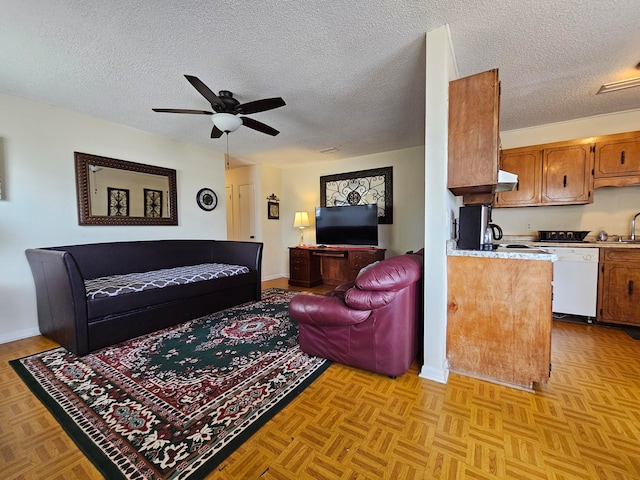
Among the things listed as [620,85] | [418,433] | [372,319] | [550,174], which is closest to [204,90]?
[372,319]

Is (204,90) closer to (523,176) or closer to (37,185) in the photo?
(37,185)

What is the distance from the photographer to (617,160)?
3.06m

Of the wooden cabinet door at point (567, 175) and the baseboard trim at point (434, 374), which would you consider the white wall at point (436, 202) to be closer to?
the baseboard trim at point (434, 374)

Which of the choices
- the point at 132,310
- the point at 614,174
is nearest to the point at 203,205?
the point at 132,310

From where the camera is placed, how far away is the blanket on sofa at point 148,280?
2527 millimetres

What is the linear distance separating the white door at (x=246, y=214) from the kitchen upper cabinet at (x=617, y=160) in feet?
17.6

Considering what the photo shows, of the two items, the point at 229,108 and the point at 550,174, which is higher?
the point at 229,108

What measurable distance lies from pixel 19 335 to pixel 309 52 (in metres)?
3.97

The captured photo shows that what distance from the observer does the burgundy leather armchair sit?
1845 millimetres

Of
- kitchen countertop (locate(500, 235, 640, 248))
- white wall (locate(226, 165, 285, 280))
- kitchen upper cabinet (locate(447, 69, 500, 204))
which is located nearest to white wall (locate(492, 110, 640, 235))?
kitchen countertop (locate(500, 235, 640, 248))

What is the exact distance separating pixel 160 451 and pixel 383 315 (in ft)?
4.75

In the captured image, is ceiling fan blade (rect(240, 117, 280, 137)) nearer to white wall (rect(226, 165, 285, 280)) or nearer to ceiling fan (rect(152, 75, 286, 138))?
ceiling fan (rect(152, 75, 286, 138))

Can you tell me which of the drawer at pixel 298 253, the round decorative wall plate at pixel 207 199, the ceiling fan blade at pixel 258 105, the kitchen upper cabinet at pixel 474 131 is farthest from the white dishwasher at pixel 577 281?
the round decorative wall plate at pixel 207 199

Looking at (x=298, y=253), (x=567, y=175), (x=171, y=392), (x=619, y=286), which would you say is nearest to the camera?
(x=171, y=392)
